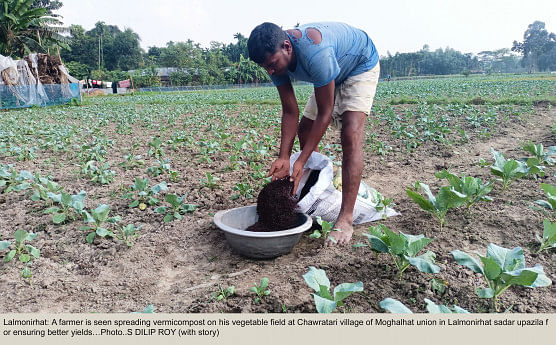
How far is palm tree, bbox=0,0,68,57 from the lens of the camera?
22.2 m

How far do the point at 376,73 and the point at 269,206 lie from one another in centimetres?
136

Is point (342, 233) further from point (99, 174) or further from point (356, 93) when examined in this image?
point (99, 174)

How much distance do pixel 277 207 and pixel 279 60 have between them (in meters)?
0.96

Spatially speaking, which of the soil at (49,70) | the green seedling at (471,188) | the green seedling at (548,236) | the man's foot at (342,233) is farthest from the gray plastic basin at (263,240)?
the soil at (49,70)

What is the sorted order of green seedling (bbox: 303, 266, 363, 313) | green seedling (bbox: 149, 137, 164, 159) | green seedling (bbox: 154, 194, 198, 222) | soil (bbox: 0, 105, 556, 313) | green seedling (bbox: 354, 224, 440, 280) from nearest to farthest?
green seedling (bbox: 303, 266, 363, 313) < green seedling (bbox: 354, 224, 440, 280) < soil (bbox: 0, 105, 556, 313) < green seedling (bbox: 154, 194, 198, 222) < green seedling (bbox: 149, 137, 164, 159)

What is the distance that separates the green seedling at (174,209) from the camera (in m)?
2.76

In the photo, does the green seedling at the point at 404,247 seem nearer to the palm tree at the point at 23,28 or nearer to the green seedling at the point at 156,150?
the green seedling at the point at 156,150

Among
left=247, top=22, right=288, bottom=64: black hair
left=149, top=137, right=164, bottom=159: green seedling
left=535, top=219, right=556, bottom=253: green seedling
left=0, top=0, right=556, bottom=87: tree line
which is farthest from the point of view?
left=0, top=0, right=556, bottom=87: tree line

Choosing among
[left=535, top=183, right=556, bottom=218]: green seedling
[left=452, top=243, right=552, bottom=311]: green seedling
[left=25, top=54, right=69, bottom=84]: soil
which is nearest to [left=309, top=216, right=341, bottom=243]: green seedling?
[left=452, top=243, right=552, bottom=311]: green seedling

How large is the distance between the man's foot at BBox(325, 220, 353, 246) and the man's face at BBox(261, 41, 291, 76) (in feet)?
3.66

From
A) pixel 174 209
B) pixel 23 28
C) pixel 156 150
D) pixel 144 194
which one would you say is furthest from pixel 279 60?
pixel 23 28

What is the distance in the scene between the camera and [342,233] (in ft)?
7.87

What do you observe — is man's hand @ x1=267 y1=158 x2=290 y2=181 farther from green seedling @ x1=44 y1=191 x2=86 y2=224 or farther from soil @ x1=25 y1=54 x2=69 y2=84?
soil @ x1=25 y1=54 x2=69 y2=84

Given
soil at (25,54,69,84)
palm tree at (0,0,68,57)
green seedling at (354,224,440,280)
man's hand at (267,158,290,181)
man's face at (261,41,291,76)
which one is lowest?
green seedling at (354,224,440,280)
